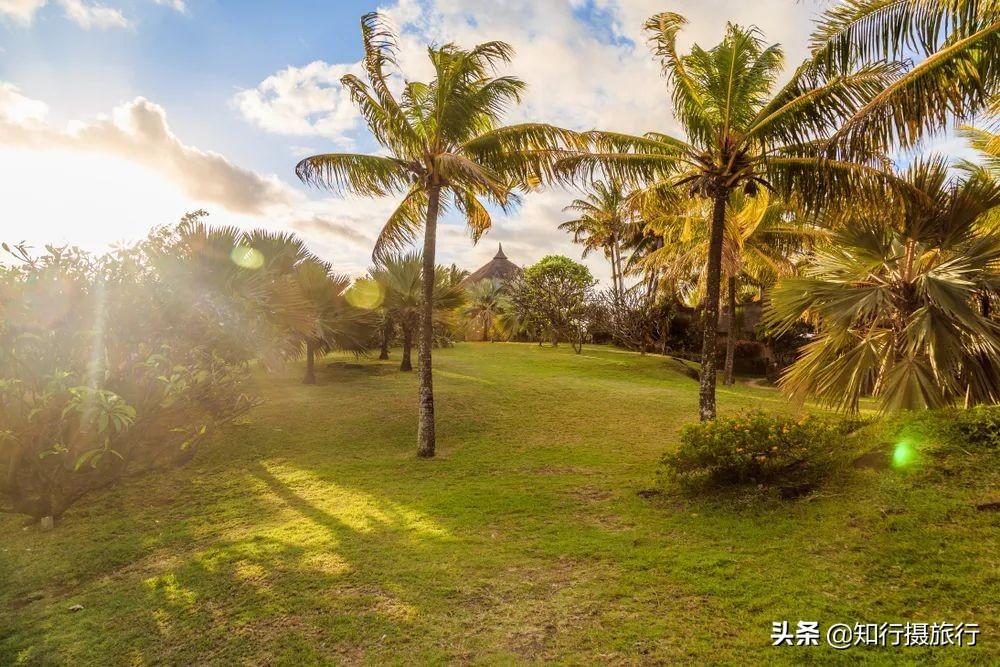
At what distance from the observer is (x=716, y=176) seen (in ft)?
35.3

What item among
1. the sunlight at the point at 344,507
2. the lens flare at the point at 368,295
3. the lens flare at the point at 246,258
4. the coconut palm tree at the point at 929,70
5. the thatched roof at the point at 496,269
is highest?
the thatched roof at the point at 496,269

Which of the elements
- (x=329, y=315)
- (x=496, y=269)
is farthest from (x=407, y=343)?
(x=496, y=269)

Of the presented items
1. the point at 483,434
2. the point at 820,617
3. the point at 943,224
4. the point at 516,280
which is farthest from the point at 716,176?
the point at 516,280

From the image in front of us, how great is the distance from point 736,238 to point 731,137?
4.25m

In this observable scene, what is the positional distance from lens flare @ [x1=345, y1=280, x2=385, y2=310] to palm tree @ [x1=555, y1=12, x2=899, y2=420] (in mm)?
9934

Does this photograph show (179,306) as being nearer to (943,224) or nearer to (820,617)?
(820,617)

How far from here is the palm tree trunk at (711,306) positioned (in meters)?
11.1

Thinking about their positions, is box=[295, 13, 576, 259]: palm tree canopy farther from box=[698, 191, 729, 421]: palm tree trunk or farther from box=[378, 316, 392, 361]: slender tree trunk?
box=[378, 316, 392, 361]: slender tree trunk

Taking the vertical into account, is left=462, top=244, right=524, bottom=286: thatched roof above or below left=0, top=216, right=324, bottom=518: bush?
above

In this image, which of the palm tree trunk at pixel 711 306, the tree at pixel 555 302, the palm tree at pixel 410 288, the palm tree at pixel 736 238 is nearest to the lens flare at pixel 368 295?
the palm tree at pixel 410 288

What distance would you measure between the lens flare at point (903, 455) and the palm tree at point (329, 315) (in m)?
14.2

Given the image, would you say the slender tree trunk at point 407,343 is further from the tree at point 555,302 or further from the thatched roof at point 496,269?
the thatched roof at point 496,269

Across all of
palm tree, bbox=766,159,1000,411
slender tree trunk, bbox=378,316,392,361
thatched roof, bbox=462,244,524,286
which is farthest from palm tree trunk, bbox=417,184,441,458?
thatched roof, bbox=462,244,524,286

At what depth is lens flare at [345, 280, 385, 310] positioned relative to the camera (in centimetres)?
1873
